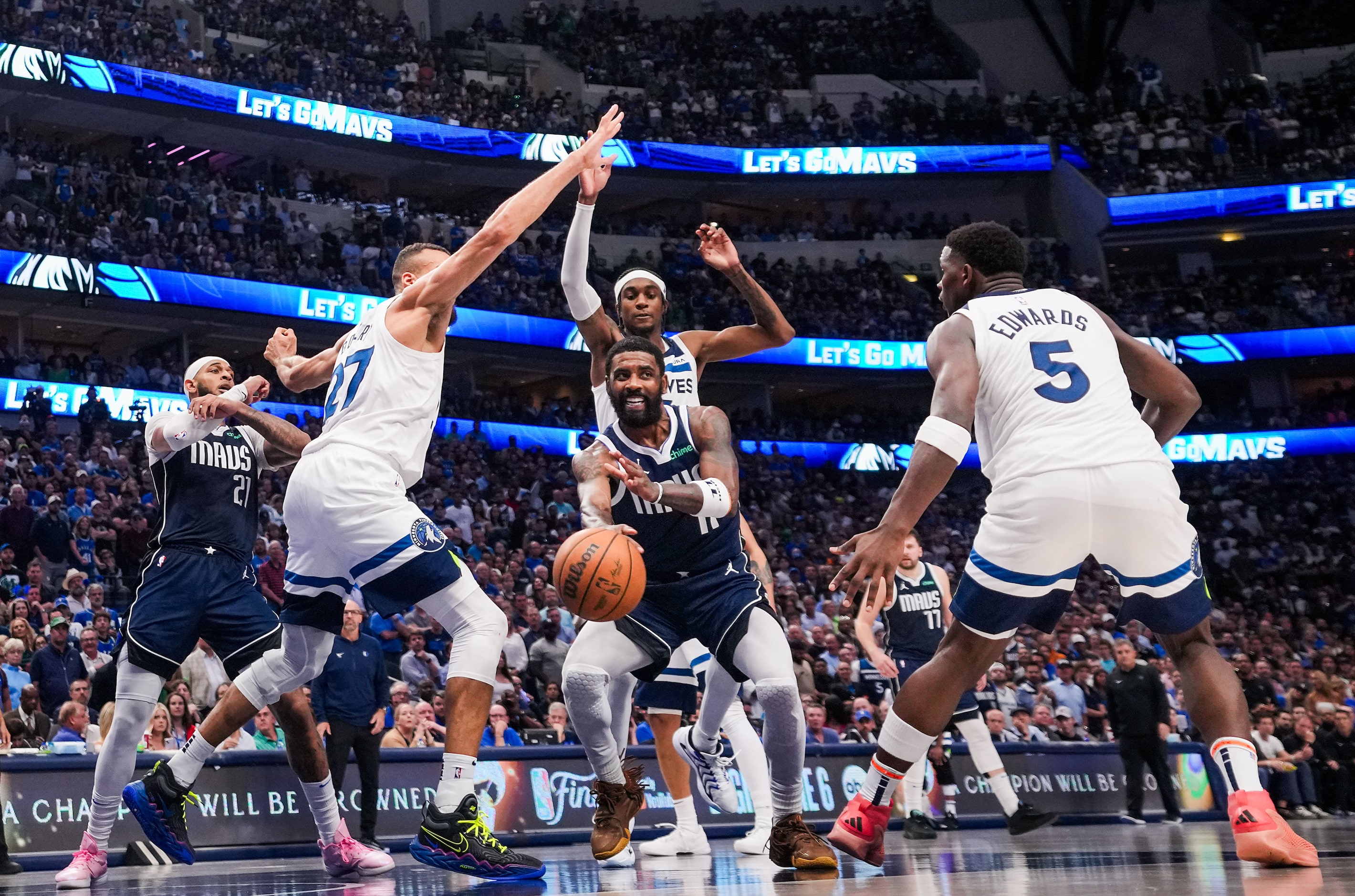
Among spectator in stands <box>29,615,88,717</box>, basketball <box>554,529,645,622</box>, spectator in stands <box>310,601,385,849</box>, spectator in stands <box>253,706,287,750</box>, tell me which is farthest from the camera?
spectator in stands <box>29,615,88,717</box>

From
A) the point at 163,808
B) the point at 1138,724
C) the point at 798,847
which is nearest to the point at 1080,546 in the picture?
the point at 798,847

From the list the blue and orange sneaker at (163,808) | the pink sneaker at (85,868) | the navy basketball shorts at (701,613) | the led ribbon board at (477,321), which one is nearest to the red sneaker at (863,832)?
the navy basketball shorts at (701,613)

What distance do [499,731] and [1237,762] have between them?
8.23 meters

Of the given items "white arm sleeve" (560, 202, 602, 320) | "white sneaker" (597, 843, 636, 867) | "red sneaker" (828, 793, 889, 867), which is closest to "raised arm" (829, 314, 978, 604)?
"red sneaker" (828, 793, 889, 867)

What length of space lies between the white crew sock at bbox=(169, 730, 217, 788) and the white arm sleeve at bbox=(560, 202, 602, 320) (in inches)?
107

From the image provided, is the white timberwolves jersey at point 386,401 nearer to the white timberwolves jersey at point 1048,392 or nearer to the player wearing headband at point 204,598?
the player wearing headband at point 204,598

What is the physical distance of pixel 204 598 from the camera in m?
6.84

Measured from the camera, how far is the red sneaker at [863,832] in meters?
5.31

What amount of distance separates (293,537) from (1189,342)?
110 ft

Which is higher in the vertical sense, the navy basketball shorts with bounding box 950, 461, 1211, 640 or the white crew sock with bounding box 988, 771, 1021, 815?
the navy basketball shorts with bounding box 950, 461, 1211, 640

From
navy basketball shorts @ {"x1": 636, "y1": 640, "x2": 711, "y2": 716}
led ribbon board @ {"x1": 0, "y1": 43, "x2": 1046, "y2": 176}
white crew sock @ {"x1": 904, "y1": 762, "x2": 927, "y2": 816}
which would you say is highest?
led ribbon board @ {"x1": 0, "y1": 43, "x2": 1046, "y2": 176}

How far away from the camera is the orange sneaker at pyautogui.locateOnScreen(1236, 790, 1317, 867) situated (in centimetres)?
476

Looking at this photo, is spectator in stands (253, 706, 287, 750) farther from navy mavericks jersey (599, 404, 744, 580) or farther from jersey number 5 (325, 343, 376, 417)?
navy mavericks jersey (599, 404, 744, 580)

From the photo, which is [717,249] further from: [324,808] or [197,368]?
[324,808]
